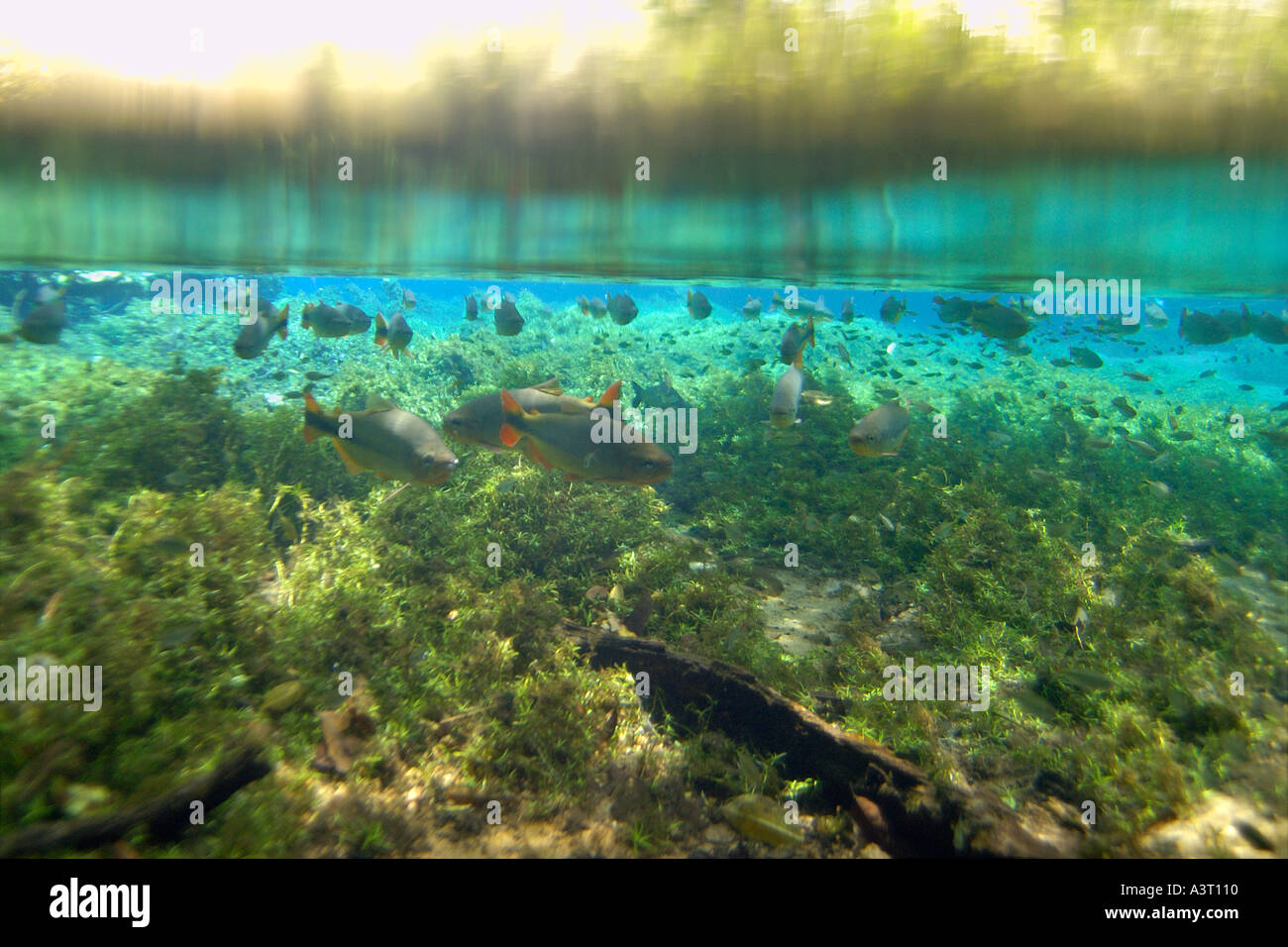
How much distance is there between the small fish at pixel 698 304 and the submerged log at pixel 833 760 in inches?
222

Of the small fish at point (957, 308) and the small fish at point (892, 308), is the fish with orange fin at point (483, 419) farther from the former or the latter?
the small fish at point (892, 308)

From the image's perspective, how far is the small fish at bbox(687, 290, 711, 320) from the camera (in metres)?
8.58

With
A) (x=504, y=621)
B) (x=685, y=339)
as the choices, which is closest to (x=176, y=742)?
(x=504, y=621)

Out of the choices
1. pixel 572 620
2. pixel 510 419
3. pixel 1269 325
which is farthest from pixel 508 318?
pixel 1269 325

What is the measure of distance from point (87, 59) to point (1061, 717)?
25.8ft

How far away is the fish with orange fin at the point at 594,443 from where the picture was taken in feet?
12.6

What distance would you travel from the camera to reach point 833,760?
3.61 metres

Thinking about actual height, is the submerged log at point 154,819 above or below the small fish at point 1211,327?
below

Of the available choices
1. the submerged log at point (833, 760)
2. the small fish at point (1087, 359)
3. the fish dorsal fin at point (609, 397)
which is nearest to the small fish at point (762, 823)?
the submerged log at point (833, 760)

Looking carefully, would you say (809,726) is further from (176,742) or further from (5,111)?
(5,111)

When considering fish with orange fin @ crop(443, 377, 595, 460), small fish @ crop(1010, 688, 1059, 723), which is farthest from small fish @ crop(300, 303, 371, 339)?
small fish @ crop(1010, 688, 1059, 723)

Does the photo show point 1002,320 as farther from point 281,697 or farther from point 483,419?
point 281,697

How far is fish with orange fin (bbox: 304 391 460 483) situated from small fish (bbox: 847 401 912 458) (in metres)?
3.75

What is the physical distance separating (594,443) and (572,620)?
232 centimetres
